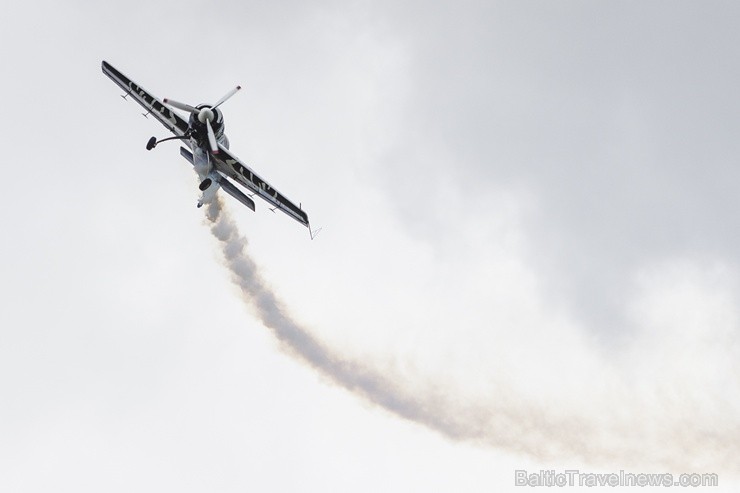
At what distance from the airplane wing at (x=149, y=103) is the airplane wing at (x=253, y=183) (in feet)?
16.7

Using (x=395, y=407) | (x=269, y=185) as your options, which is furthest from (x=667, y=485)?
(x=269, y=185)

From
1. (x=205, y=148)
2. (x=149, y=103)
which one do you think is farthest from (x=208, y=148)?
(x=149, y=103)

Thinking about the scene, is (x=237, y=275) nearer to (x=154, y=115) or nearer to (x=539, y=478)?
(x=154, y=115)

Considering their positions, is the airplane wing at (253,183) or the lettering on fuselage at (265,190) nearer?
the airplane wing at (253,183)

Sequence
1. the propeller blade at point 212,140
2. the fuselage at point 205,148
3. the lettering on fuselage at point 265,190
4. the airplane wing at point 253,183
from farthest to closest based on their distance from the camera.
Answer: the lettering on fuselage at point 265,190
the airplane wing at point 253,183
the fuselage at point 205,148
the propeller blade at point 212,140

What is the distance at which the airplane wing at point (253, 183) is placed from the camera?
113 metres

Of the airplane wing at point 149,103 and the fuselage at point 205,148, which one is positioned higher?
the airplane wing at point 149,103

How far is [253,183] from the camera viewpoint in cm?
11506

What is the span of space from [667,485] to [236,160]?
5467 cm

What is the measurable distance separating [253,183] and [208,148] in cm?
629

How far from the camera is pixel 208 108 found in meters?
110

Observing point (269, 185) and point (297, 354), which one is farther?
point (297, 354)

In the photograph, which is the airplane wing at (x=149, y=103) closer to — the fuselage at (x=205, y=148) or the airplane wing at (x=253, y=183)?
the fuselage at (x=205, y=148)

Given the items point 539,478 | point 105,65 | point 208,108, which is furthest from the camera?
point 539,478
